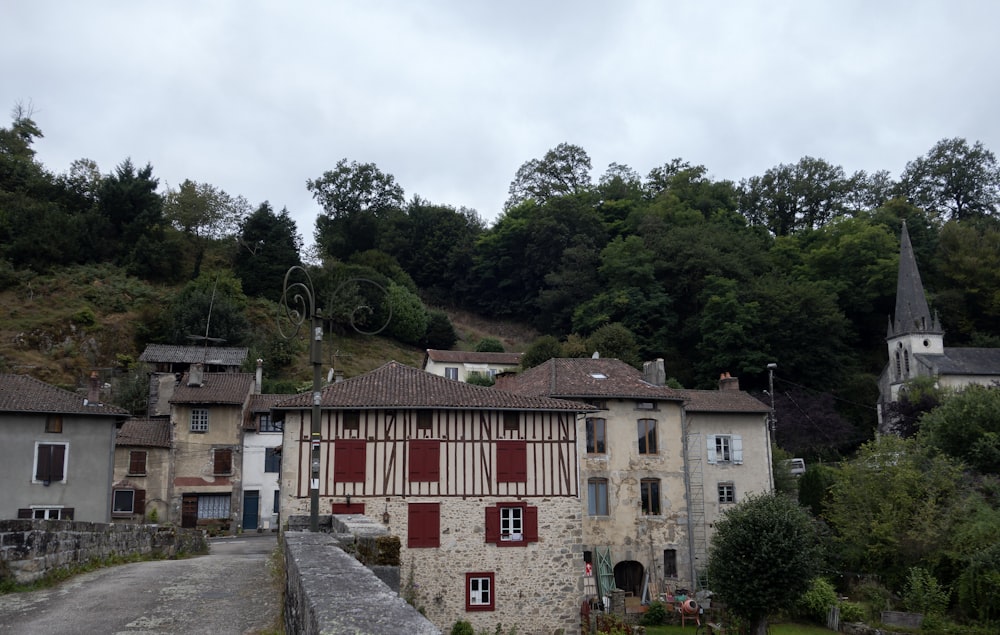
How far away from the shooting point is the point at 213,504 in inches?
1341

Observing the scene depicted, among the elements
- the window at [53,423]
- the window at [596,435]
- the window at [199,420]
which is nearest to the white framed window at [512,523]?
the window at [596,435]

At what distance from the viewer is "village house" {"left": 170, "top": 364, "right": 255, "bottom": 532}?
1323 inches

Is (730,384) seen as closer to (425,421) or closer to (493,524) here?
(493,524)

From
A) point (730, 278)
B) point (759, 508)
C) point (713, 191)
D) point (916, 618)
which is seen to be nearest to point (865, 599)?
point (916, 618)

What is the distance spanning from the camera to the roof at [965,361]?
157ft

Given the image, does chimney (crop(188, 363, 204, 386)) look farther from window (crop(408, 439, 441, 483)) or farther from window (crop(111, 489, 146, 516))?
window (crop(408, 439, 441, 483))

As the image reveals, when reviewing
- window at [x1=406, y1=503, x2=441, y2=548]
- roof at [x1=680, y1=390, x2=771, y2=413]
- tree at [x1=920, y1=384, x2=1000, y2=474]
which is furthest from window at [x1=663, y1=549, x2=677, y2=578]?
tree at [x1=920, y1=384, x2=1000, y2=474]

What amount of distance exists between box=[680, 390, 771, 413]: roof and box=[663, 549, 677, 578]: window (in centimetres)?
520

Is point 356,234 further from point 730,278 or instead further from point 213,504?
point 213,504

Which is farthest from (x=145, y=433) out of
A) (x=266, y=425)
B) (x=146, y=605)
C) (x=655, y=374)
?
(x=146, y=605)

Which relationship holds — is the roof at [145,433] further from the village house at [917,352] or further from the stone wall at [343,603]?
the village house at [917,352]

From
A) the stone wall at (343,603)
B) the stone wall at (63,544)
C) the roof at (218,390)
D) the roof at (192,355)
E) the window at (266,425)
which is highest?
the roof at (192,355)

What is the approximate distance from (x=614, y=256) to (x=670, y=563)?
30.0 m

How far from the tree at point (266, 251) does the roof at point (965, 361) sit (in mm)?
39815
